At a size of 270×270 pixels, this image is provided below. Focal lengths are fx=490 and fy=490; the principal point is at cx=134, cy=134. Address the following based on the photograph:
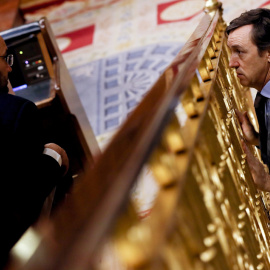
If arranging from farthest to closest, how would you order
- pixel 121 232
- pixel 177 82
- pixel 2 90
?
pixel 2 90 → pixel 177 82 → pixel 121 232

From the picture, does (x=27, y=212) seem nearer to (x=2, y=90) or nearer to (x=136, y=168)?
(x=2, y=90)

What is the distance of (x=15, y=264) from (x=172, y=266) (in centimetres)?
23

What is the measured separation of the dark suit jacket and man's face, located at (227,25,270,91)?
803mm

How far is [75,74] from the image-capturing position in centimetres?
524

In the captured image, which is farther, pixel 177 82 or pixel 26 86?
pixel 26 86

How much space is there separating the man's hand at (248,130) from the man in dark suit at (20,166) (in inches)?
30.3

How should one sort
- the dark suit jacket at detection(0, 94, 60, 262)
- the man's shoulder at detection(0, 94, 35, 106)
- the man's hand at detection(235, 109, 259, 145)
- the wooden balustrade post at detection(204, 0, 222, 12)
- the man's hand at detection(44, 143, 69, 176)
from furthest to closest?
1. the wooden balustrade post at detection(204, 0, 222, 12)
2. the man's hand at detection(235, 109, 259, 145)
3. the man's hand at detection(44, 143, 69, 176)
4. the man's shoulder at detection(0, 94, 35, 106)
5. the dark suit jacket at detection(0, 94, 60, 262)

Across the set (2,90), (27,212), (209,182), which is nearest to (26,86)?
(2,90)

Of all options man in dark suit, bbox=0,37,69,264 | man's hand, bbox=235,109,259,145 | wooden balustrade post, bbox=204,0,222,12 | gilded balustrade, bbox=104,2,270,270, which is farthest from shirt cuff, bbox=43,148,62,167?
wooden balustrade post, bbox=204,0,222,12

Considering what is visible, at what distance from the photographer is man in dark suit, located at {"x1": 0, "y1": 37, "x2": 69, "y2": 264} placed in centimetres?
146

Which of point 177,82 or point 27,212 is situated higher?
point 177,82

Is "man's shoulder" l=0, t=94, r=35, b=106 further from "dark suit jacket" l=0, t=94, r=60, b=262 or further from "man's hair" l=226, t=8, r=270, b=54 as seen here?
"man's hair" l=226, t=8, r=270, b=54

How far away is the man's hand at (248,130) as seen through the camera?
2053mm

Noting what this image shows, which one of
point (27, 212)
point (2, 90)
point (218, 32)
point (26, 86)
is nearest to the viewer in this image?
point (27, 212)
